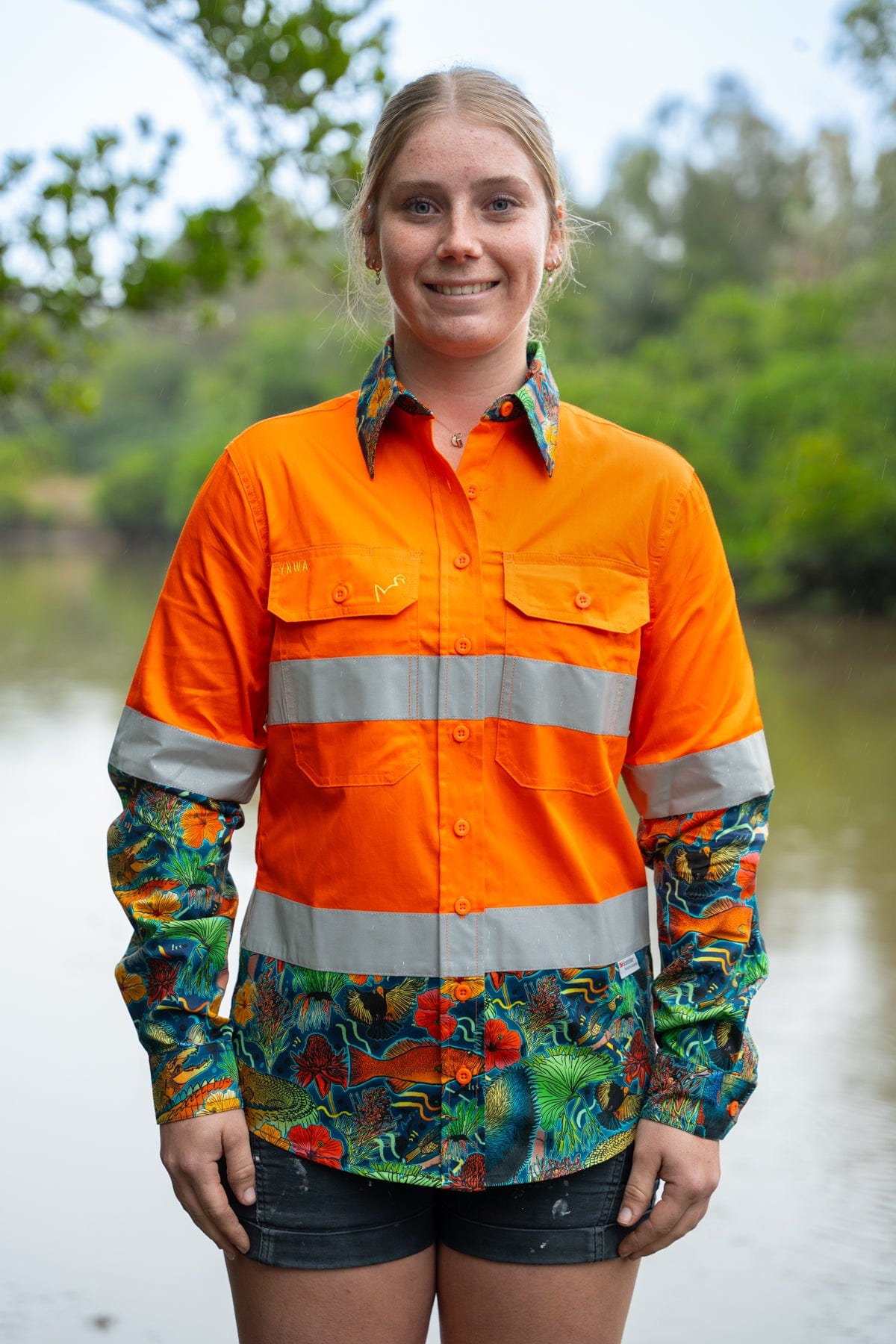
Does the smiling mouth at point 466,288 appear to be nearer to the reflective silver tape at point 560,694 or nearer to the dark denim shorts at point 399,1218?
the reflective silver tape at point 560,694

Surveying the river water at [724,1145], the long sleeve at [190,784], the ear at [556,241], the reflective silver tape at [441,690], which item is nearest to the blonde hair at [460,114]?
the ear at [556,241]

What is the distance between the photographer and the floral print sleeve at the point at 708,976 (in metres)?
1.32

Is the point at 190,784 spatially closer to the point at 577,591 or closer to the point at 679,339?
the point at 577,591

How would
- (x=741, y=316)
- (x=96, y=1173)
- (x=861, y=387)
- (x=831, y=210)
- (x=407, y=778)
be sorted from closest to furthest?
(x=407, y=778)
(x=96, y=1173)
(x=861, y=387)
(x=741, y=316)
(x=831, y=210)

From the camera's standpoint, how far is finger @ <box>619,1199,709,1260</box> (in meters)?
1.30

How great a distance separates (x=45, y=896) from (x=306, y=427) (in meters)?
3.80

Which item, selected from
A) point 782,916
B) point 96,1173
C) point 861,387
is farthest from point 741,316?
point 96,1173

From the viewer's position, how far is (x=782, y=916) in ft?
15.4

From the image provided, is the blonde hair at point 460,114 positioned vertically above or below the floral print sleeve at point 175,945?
above

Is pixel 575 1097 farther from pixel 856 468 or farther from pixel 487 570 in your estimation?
pixel 856 468

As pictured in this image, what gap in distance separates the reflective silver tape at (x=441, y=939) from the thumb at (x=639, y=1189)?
19cm

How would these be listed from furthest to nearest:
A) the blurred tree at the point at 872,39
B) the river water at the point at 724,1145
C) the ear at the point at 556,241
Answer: the blurred tree at the point at 872,39
the river water at the point at 724,1145
the ear at the point at 556,241

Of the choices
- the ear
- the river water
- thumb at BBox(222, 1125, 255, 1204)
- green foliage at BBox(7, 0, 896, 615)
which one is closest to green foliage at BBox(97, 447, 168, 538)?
green foliage at BBox(7, 0, 896, 615)

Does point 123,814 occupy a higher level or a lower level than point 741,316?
lower
